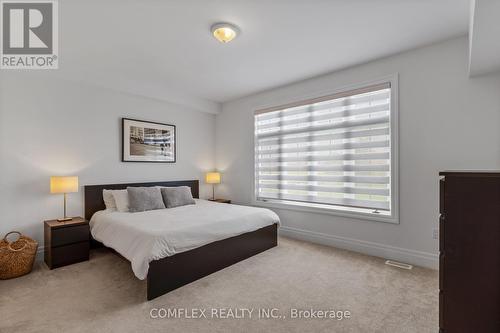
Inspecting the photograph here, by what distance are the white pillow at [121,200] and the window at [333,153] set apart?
7.55 feet

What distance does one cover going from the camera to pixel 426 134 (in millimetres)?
2883

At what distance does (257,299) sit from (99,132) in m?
3.35

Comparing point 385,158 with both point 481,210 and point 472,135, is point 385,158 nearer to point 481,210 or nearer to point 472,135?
point 472,135

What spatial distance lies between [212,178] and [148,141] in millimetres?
1457

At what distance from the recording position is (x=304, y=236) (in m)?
3.97

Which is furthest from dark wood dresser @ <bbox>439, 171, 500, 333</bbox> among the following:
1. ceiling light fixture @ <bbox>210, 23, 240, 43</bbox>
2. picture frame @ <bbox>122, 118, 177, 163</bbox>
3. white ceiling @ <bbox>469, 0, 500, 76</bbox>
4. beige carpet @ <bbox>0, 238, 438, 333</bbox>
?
picture frame @ <bbox>122, 118, 177, 163</bbox>

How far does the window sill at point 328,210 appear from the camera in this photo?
3.18m

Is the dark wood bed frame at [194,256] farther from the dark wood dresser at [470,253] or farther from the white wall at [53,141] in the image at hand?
the dark wood dresser at [470,253]

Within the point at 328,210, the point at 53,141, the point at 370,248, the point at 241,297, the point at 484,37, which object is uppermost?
the point at 484,37

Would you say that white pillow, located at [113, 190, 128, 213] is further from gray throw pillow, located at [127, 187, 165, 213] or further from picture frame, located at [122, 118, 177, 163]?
picture frame, located at [122, 118, 177, 163]

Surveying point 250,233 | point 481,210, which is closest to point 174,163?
point 250,233

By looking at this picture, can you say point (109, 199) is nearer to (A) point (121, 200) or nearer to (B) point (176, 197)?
(A) point (121, 200)

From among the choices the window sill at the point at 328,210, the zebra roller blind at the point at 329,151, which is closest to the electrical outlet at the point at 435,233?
the window sill at the point at 328,210

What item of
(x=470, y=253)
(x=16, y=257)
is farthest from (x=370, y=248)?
(x=16, y=257)
